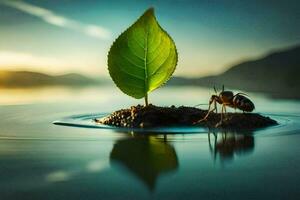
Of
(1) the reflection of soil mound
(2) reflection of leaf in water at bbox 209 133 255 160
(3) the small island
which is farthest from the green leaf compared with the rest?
(2) reflection of leaf in water at bbox 209 133 255 160

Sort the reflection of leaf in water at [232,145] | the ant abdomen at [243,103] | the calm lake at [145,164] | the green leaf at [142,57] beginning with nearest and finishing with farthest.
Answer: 1. the calm lake at [145,164]
2. the reflection of leaf in water at [232,145]
3. the green leaf at [142,57]
4. the ant abdomen at [243,103]

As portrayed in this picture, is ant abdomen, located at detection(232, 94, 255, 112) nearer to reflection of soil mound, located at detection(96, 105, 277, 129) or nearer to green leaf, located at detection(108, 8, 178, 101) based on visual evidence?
reflection of soil mound, located at detection(96, 105, 277, 129)

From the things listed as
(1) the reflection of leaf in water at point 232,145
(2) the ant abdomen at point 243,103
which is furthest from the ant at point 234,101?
(1) the reflection of leaf in water at point 232,145

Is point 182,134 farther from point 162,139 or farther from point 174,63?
point 174,63

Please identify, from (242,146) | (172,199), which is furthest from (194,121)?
(172,199)

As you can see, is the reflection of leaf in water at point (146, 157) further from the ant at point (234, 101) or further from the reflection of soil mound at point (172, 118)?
the ant at point (234, 101)

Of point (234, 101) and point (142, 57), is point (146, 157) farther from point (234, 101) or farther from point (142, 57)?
point (234, 101)
